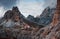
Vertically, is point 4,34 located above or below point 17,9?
below

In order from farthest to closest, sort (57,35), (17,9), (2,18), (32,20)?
1. (2,18)
2. (17,9)
3. (32,20)
4. (57,35)

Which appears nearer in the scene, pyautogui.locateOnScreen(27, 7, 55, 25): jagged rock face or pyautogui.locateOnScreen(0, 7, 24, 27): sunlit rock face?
pyautogui.locateOnScreen(27, 7, 55, 25): jagged rock face

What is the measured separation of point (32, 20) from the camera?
29.4m

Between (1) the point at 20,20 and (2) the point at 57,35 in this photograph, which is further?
(1) the point at 20,20

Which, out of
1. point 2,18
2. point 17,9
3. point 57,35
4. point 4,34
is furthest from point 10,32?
point 57,35

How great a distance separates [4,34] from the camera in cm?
2659

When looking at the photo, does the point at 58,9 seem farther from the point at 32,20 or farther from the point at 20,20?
the point at 20,20

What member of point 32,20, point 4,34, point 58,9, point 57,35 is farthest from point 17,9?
point 57,35

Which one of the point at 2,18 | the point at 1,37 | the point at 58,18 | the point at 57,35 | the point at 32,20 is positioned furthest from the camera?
the point at 2,18

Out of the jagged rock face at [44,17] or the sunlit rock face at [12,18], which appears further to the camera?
the sunlit rock face at [12,18]

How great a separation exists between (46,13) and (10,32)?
5.36m

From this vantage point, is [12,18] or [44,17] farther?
[12,18]

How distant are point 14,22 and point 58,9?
18619 millimetres

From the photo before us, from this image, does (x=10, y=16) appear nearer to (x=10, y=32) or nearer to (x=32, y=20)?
(x=32, y=20)
